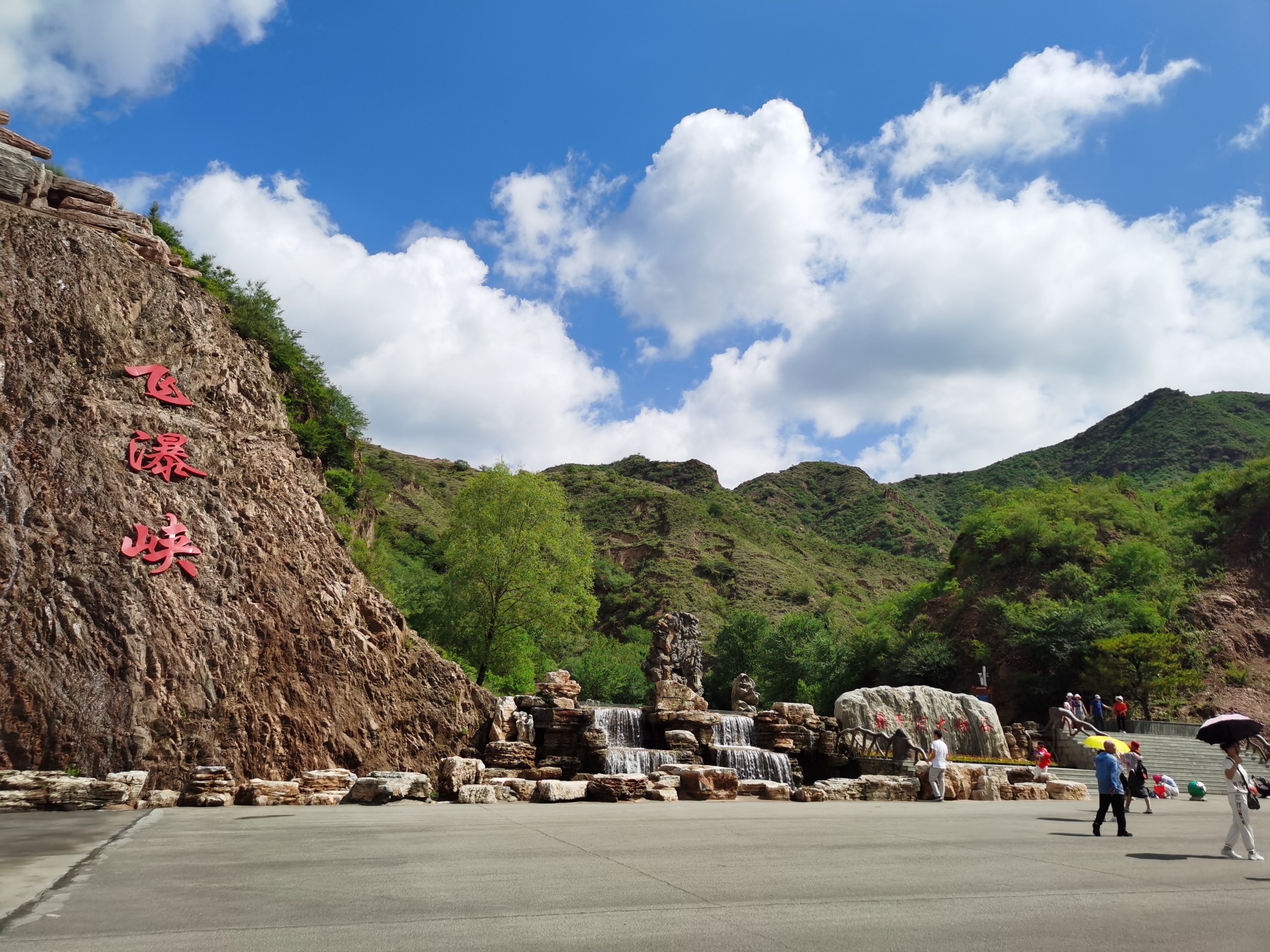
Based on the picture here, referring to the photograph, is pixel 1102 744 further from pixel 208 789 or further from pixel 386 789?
pixel 208 789

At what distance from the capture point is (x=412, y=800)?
15.7m

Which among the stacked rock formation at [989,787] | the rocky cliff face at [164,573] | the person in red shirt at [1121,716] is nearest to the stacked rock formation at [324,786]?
the rocky cliff face at [164,573]

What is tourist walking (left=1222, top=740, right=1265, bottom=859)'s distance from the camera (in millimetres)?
8820

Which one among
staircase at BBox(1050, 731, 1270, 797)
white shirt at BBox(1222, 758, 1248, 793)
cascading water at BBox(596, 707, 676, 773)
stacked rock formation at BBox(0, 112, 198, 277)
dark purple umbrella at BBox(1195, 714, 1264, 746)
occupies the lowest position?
staircase at BBox(1050, 731, 1270, 797)

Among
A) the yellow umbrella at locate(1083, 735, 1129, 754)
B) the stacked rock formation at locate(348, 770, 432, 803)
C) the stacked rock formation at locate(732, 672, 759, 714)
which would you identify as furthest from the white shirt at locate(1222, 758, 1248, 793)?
the stacked rock formation at locate(732, 672, 759, 714)

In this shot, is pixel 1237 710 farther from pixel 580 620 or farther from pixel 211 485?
pixel 211 485

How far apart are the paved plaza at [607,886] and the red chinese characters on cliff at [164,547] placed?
6162 millimetres

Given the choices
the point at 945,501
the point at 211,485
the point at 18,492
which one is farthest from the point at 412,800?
the point at 945,501

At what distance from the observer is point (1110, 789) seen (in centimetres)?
1088

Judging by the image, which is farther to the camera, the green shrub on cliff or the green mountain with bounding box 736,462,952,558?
the green mountain with bounding box 736,462,952,558

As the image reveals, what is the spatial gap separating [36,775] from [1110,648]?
36129 millimetres

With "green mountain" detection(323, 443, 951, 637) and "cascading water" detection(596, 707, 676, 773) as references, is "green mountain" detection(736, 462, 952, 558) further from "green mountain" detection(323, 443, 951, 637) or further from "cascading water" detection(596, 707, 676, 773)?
"cascading water" detection(596, 707, 676, 773)

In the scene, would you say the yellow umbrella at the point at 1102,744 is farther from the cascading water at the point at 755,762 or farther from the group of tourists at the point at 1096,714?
the group of tourists at the point at 1096,714

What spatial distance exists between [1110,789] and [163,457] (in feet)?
64.1
